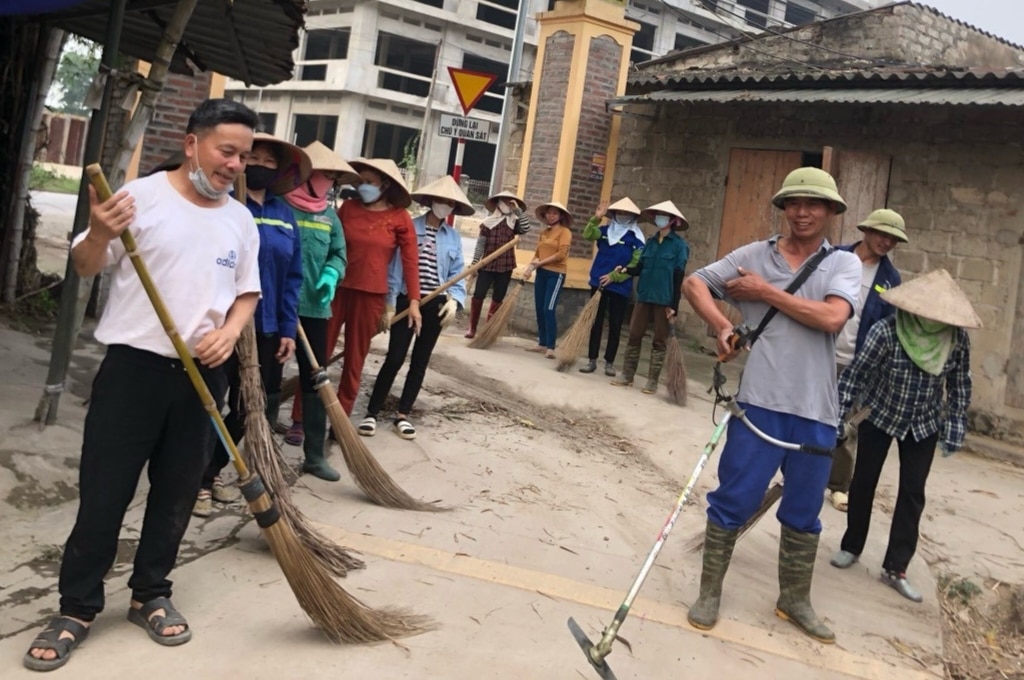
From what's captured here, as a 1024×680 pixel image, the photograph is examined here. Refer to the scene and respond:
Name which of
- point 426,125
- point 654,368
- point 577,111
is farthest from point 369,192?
point 426,125

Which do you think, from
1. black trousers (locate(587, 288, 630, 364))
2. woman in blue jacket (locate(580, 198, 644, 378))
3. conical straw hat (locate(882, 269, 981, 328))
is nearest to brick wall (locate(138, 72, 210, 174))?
woman in blue jacket (locate(580, 198, 644, 378))

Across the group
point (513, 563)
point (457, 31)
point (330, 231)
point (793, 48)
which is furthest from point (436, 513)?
point (457, 31)

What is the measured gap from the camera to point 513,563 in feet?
13.6

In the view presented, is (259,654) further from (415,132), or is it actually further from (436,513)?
(415,132)

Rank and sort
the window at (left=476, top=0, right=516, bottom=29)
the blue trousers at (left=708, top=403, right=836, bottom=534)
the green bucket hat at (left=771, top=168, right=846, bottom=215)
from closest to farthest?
the green bucket hat at (left=771, top=168, right=846, bottom=215)
the blue trousers at (left=708, top=403, right=836, bottom=534)
the window at (left=476, top=0, right=516, bottom=29)

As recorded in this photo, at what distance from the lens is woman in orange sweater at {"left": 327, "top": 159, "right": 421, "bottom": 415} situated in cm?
531

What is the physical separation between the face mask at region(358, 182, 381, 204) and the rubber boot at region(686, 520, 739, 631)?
2.73 m

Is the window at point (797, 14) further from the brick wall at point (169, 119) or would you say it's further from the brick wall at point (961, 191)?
the brick wall at point (169, 119)

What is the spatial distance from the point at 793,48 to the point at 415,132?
20.8 m

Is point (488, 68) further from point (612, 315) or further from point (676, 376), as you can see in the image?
point (676, 376)

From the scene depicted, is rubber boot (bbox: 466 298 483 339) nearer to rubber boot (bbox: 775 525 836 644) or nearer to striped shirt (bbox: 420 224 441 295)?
striped shirt (bbox: 420 224 441 295)

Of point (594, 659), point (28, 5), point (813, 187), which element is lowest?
point (594, 659)

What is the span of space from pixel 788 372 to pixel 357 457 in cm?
208

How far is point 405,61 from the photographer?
3384 centimetres
